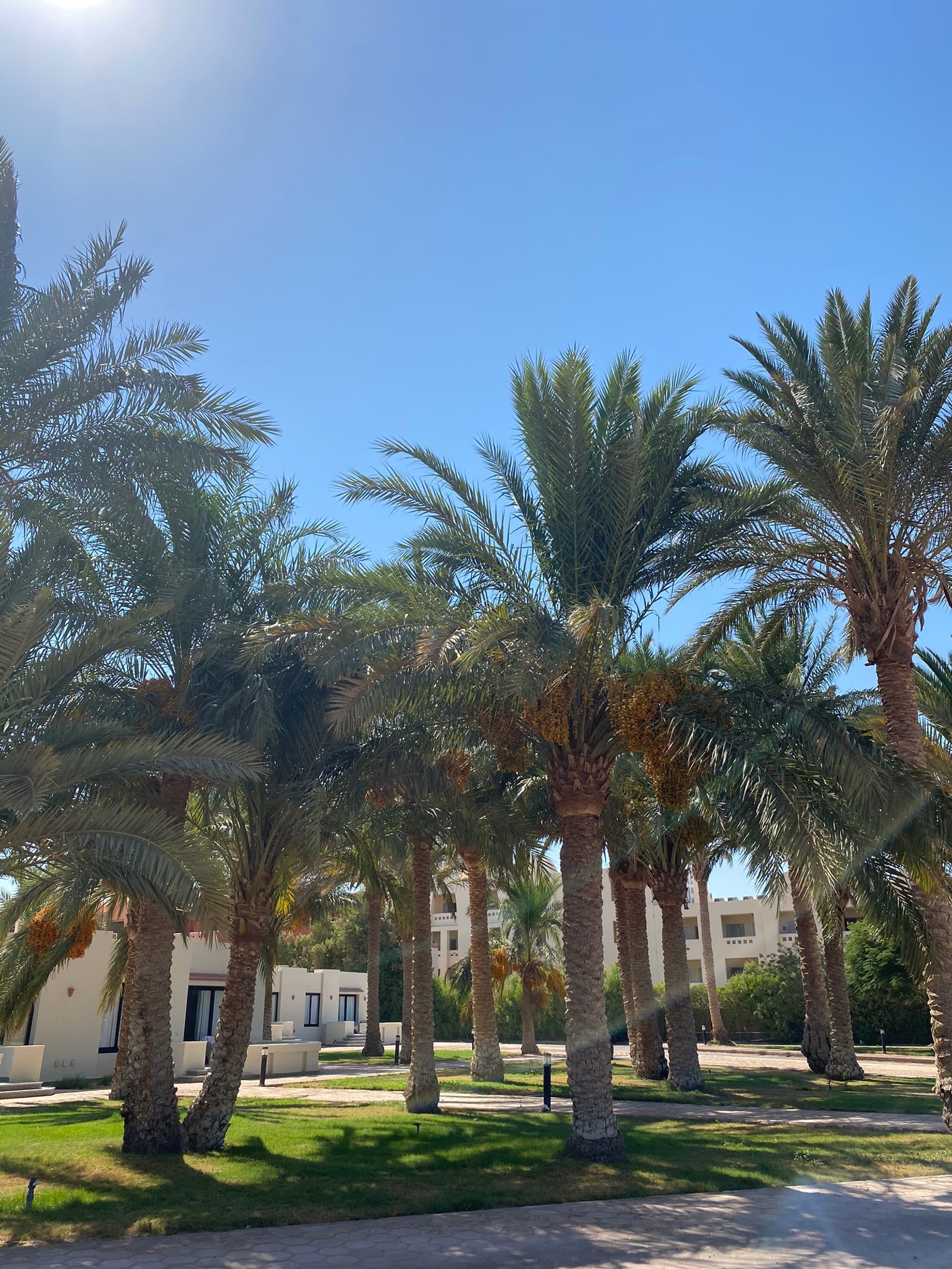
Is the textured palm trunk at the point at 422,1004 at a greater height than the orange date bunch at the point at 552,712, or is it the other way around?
the orange date bunch at the point at 552,712

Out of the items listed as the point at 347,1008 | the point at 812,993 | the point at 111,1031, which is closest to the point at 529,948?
the point at 812,993

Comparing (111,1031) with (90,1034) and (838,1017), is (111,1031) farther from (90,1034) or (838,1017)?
(838,1017)

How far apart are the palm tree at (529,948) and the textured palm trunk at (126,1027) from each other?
48.3 ft

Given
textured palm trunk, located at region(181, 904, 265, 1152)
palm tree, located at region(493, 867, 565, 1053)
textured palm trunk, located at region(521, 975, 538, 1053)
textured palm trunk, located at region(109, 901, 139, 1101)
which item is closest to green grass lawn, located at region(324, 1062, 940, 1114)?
textured palm trunk, located at region(109, 901, 139, 1101)

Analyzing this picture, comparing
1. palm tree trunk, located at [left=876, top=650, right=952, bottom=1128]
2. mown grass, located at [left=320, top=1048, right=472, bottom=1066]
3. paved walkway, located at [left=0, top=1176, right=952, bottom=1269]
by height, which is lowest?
mown grass, located at [left=320, top=1048, right=472, bottom=1066]

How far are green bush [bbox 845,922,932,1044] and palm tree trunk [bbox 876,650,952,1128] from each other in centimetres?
2143

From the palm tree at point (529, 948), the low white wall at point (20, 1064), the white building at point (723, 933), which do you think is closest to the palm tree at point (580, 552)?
the low white wall at point (20, 1064)

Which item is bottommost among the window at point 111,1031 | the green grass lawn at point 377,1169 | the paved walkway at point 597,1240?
the paved walkway at point 597,1240

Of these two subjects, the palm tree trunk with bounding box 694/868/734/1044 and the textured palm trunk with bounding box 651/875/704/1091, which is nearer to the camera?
the textured palm trunk with bounding box 651/875/704/1091

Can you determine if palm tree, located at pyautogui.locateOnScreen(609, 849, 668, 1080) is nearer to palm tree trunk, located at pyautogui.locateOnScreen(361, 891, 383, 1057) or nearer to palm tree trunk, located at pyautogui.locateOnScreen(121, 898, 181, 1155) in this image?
palm tree trunk, located at pyautogui.locateOnScreen(121, 898, 181, 1155)

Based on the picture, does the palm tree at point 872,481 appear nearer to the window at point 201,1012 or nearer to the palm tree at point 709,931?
the palm tree at point 709,931

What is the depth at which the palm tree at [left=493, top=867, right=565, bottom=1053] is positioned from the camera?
3234cm

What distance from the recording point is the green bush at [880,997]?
32.6m

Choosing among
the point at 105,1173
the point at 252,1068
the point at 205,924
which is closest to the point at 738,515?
the point at 205,924
